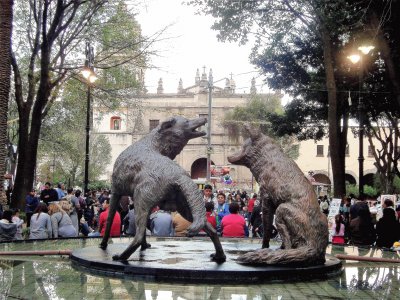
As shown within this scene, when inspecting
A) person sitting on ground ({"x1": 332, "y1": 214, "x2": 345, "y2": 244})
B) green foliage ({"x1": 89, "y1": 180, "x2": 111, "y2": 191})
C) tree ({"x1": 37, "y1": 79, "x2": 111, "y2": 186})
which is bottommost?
person sitting on ground ({"x1": 332, "y1": 214, "x2": 345, "y2": 244})

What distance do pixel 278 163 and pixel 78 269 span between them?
2770mm

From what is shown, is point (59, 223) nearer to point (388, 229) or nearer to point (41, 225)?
point (41, 225)

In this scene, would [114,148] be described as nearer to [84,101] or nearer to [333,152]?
[84,101]

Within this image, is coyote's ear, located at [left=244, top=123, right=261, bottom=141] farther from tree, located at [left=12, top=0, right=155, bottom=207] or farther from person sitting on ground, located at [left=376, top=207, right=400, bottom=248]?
tree, located at [left=12, top=0, right=155, bottom=207]

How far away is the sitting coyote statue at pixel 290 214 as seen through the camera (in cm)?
624

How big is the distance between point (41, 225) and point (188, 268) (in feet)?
18.0

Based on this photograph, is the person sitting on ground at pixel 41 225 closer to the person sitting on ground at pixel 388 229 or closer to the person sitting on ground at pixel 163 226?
the person sitting on ground at pixel 163 226

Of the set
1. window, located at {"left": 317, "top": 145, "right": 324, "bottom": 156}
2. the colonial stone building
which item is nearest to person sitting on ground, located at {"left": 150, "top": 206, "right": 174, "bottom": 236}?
the colonial stone building

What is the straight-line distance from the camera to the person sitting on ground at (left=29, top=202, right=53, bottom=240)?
10.7 metres

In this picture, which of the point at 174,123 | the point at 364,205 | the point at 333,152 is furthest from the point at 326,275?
the point at 333,152

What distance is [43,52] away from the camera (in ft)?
56.3

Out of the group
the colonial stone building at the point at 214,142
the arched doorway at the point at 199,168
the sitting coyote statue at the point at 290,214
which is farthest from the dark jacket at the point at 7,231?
the arched doorway at the point at 199,168

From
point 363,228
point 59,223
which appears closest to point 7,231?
point 59,223

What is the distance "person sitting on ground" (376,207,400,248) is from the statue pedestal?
463 cm
